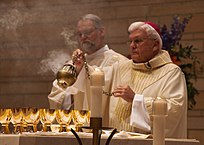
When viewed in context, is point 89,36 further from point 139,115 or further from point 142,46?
point 139,115

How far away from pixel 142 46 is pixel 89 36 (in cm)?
56

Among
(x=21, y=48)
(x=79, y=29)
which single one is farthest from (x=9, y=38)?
(x=79, y=29)

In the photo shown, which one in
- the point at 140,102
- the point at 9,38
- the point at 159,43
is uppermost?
the point at 9,38

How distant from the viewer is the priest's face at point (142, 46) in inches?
192

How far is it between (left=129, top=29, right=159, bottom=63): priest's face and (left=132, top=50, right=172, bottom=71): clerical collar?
1.5 inches

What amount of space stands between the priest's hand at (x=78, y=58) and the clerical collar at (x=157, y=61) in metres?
0.42

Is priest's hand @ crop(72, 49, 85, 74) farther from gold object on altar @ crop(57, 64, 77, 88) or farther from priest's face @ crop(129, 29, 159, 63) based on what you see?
gold object on altar @ crop(57, 64, 77, 88)

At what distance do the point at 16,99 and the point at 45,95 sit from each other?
0.34 metres

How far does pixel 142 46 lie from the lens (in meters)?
4.88

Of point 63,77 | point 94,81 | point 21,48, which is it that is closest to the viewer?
point 94,81

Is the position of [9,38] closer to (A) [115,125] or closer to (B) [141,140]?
(A) [115,125]

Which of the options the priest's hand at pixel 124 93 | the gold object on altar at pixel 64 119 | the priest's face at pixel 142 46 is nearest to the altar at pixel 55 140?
the gold object on altar at pixel 64 119

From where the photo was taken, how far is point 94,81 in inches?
99.9

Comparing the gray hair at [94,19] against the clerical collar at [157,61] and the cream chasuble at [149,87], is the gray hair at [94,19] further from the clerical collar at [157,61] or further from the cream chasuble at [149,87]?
the clerical collar at [157,61]
